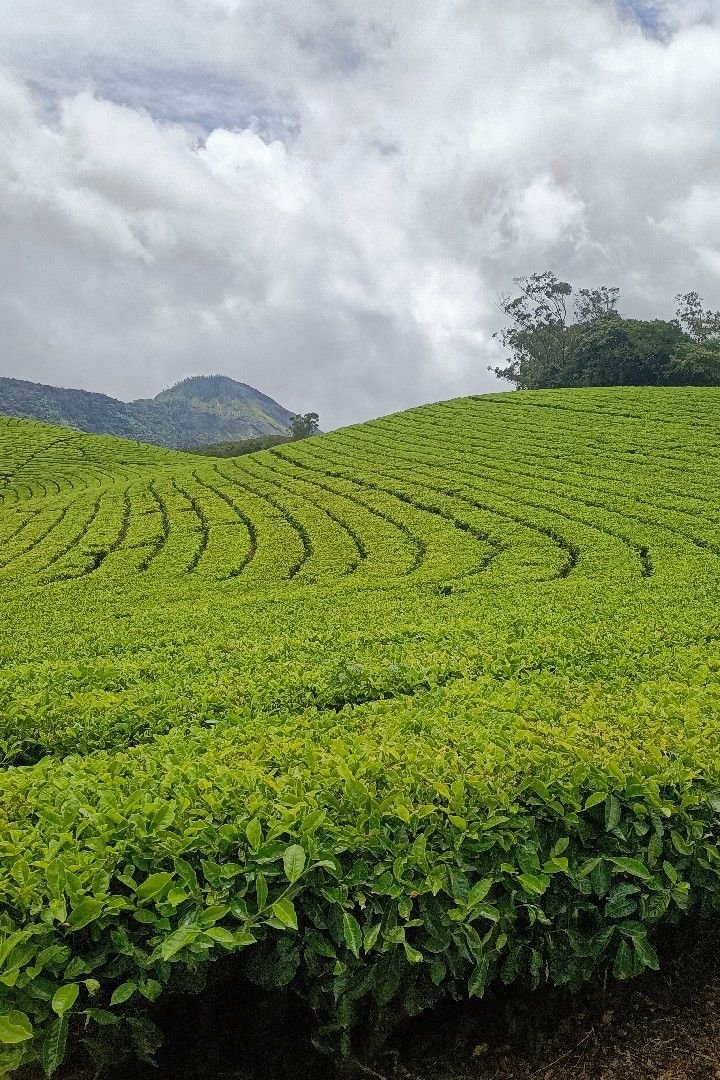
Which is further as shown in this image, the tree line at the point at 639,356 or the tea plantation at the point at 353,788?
the tree line at the point at 639,356

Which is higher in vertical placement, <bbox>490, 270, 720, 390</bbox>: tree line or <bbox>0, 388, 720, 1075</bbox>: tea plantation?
<bbox>490, 270, 720, 390</bbox>: tree line

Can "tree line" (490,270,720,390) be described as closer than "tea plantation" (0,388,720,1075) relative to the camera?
No

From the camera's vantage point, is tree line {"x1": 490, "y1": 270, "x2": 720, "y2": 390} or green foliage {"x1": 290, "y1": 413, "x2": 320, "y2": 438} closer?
tree line {"x1": 490, "y1": 270, "x2": 720, "y2": 390}

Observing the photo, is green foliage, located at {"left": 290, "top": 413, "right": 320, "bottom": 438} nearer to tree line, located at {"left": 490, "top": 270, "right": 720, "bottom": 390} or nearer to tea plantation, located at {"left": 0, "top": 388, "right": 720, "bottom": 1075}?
tree line, located at {"left": 490, "top": 270, "right": 720, "bottom": 390}

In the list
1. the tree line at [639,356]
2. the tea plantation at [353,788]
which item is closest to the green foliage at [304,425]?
the tree line at [639,356]

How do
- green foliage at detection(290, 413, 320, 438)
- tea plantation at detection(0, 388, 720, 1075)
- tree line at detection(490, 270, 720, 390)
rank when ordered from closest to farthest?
tea plantation at detection(0, 388, 720, 1075), tree line at detection(490, 270, 720, 390), green foliage at detection(290, 413, 320, 438)

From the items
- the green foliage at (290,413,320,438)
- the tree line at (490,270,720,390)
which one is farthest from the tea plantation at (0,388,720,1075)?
the green foliage at (290,413,320,438)

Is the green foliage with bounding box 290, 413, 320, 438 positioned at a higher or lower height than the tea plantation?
higher

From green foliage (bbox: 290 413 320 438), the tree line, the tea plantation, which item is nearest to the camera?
the tea plantation

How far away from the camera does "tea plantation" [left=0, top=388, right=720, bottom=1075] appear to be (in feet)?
10.3

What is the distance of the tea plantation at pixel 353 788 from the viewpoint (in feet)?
10.3

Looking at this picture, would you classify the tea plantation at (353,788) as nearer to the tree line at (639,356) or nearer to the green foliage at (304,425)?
the tree line at (639,356)

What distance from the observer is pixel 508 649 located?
7.26m

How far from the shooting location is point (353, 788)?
377 cm
